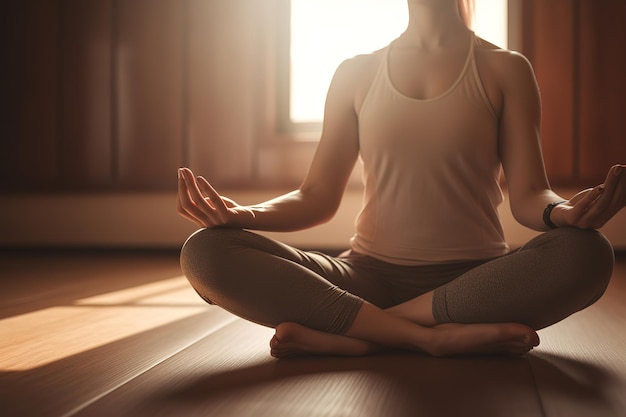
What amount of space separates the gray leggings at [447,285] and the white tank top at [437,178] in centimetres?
15

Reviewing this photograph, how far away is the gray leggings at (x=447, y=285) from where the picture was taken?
1.08m

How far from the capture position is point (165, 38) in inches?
145

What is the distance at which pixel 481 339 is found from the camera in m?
1.09

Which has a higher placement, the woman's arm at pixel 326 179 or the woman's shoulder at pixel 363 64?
the woman's shoulder at pixel 363 64

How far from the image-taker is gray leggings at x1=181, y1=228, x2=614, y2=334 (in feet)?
3.55

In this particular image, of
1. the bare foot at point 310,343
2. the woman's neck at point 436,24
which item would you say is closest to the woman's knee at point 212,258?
the bare foot at point 310,343

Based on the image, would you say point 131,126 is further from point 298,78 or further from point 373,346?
point 373,346

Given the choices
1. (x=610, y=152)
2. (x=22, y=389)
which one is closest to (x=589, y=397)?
(x=22, y=389)

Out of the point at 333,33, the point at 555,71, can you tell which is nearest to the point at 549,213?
the point at 555,71

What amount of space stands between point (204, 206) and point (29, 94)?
3.16 meters

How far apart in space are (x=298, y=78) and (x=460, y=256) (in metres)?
2.51

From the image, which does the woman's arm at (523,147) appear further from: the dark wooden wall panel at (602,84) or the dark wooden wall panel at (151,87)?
the dark wooden wall panel at (151,87)

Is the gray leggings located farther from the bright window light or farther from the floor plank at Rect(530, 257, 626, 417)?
the bright window light

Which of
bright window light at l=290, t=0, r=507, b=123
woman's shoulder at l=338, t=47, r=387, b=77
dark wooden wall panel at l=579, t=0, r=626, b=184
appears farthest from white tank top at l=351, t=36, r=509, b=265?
dark wooden wall panel at l=579, t=0, r=626, b=184
